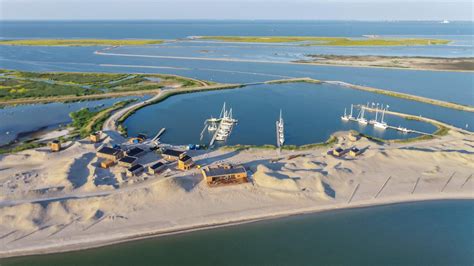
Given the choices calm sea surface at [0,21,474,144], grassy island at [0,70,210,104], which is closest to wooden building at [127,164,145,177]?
calm sea surface at [0,21,474,144]

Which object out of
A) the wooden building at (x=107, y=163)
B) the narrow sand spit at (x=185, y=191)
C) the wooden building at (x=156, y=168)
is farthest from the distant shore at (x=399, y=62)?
the wooden building at (x=107, y=163)

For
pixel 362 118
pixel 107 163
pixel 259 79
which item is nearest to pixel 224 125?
pixel 107 163

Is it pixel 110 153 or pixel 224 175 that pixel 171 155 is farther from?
pixel 224 175

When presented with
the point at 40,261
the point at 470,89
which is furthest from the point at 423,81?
the point at 40,261

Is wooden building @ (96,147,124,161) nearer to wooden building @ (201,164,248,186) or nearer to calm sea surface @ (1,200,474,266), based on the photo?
wooden building @ (201,164,248,186)

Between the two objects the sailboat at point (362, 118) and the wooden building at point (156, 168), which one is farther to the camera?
the sailboat at point (362, 118)

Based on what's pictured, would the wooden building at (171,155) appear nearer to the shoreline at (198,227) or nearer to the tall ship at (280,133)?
the shoreline at (198,227)
